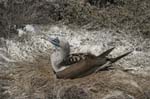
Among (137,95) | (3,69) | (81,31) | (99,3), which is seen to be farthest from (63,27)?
(137,95)

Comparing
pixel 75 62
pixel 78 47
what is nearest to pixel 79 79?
pixel 75 62

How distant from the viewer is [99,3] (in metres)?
10.2

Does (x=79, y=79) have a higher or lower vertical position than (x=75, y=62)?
lower

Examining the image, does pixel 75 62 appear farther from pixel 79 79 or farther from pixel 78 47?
pixel 78 47

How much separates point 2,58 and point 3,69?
10.6 inches

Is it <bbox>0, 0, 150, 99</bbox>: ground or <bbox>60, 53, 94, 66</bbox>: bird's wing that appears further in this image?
<bbox>60, 53, 94, 66</bbox>: bird's wing

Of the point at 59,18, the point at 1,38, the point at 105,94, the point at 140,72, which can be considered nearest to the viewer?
the point at 105,94

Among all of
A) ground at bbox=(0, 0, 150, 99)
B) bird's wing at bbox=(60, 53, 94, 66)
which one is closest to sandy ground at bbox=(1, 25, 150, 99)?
ground at bbox=(0, 0, 150, 99)

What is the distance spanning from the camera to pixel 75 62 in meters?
7.85

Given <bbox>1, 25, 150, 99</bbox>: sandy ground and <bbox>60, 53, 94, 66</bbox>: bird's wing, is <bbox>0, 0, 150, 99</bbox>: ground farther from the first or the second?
<bbox>60, 53, 94, 66</bbox>: bird's wing

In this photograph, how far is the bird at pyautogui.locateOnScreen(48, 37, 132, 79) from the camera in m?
7.79

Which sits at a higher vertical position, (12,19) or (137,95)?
(12,19)

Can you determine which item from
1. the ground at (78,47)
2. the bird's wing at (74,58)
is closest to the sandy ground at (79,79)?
the ground at (78,47)

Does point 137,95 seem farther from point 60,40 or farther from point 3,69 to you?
point 3,69
